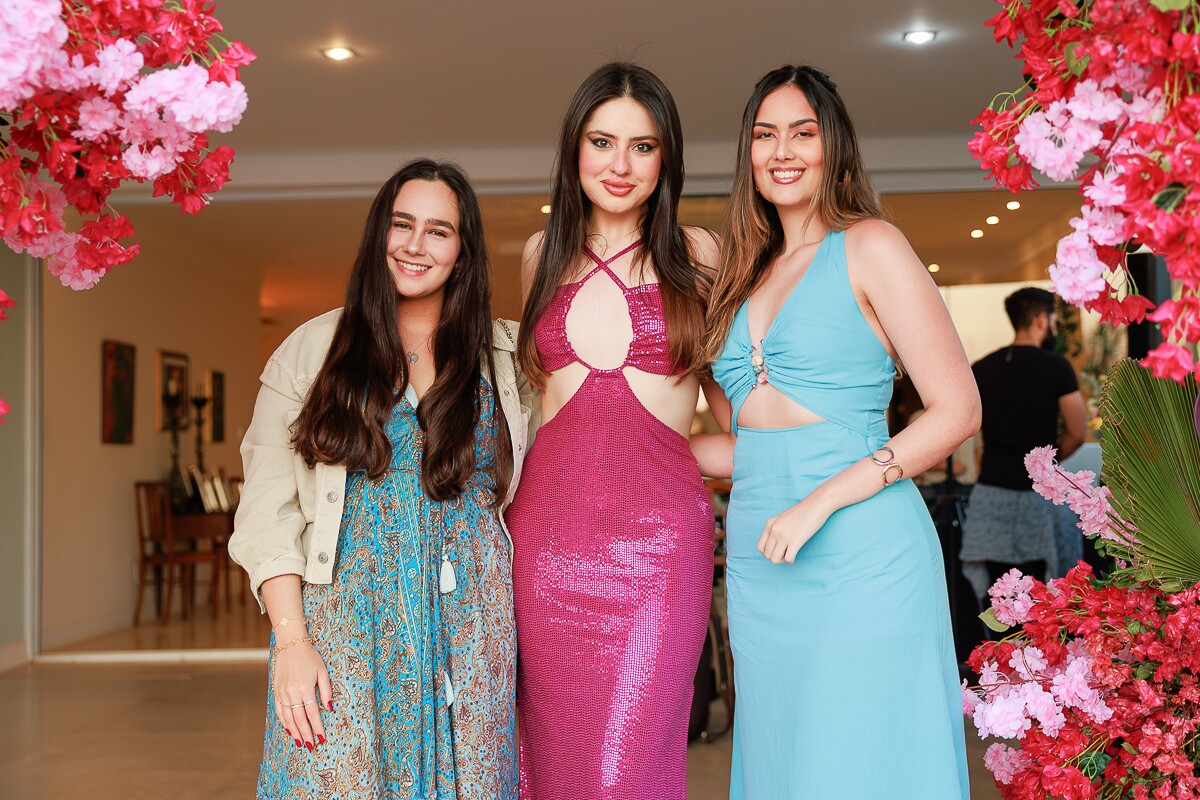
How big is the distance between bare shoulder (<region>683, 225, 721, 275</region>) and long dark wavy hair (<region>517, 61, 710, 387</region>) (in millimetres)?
27

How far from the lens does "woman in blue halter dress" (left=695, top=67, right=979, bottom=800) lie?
171 centimetres

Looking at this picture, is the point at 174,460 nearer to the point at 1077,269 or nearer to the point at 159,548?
the point at 159,548

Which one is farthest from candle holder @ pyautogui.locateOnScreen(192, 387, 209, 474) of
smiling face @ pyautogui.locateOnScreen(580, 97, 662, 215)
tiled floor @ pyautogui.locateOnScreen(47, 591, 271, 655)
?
smiling face @ pyautogui.locateOnScreen(580, 97, 662, 215)

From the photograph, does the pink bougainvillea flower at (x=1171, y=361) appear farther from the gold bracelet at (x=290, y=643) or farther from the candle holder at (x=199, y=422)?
the candle holder at (x=199, y=422)

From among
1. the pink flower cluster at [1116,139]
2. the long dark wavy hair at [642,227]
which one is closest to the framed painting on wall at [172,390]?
the long dark wavy hair at [642,227]

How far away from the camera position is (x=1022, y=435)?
4.83 metres

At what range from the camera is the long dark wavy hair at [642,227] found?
213 cm

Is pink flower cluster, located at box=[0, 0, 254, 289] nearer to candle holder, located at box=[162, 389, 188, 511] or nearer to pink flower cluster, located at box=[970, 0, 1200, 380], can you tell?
pink flower cluster, located at box=[970, 0, 1200, 380]

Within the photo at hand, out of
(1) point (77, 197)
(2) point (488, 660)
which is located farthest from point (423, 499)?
(1) point (77, 197)

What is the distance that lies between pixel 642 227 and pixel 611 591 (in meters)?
0.74

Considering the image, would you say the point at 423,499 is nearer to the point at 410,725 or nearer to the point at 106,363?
the point at 410,725

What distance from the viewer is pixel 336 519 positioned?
1889 millimetres

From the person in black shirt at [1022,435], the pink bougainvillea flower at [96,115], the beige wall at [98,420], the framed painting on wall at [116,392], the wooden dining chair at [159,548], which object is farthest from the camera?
the wooden dining chair at [159,548]

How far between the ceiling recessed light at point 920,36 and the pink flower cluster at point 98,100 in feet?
13.9
